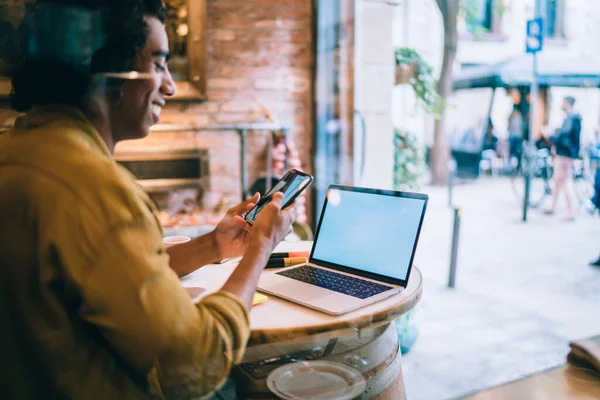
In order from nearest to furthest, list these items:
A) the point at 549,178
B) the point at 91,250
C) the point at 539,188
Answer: the point at 91,250 < the point at 549,178 < the point at 539,188

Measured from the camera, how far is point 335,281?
123 centimetres

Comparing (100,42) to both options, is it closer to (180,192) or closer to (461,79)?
(180,192)

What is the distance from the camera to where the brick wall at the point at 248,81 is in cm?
357

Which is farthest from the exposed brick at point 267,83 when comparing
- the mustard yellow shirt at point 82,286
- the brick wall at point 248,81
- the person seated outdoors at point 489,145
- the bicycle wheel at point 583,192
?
the person seated outdoors at point 489,145

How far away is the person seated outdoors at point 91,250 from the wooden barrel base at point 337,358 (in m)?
0.18

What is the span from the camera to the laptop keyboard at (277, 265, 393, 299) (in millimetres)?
1151

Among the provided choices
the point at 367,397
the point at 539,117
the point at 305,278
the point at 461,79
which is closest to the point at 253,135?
the point at 305,278

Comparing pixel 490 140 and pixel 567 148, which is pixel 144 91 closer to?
pixel 567 148

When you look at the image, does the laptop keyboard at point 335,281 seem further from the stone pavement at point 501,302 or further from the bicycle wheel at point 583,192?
the bicycle wheel at point 583,192

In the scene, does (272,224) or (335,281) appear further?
(335,281)

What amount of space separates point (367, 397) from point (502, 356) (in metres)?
1.76

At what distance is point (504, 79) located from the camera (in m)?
8.22

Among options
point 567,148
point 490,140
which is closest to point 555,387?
point 567,148

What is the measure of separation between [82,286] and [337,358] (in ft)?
1.92
